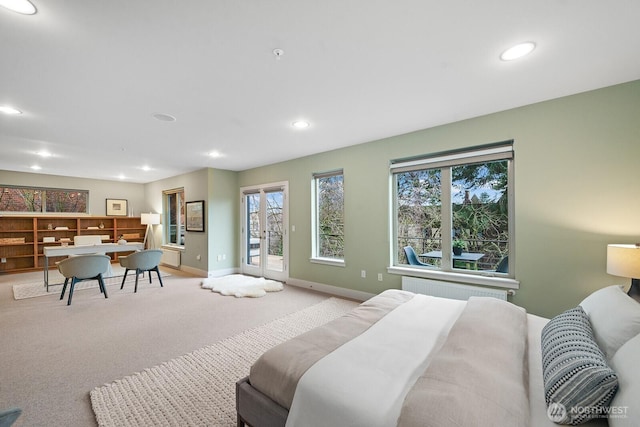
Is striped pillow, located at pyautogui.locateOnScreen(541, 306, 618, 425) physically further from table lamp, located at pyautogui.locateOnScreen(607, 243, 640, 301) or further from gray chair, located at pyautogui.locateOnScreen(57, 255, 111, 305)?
gray chair, located at pyautogui.locateOnScreen(57, 255, 111, 305)

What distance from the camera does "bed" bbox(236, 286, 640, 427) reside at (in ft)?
3.27

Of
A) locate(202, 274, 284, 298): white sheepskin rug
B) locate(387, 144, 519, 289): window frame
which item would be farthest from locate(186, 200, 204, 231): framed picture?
locate(387, 144, 519, 289): window frame

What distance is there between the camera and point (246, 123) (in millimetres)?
3402

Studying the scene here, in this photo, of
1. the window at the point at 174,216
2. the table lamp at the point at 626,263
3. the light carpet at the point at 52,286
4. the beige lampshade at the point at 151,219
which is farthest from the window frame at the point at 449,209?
the beige lampshade at the point at 151,219

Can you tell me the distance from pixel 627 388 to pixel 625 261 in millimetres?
1638

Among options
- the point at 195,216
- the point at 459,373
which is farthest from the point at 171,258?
the point at 459,373

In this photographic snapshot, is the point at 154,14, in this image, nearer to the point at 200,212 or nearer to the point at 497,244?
the point at 497,244

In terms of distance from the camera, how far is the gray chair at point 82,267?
4.00 metres

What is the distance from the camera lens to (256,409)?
1.42m

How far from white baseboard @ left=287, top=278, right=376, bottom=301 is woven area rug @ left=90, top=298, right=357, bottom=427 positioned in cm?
166

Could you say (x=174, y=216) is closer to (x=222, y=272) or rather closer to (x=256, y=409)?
(x=222, y=272)

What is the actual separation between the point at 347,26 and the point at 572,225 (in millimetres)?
2785

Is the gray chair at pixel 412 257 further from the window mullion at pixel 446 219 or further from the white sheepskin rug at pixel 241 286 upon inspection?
the white sheepskin rug at pixel 241 286

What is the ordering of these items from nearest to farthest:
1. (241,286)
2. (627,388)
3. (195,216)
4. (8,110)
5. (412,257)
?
(627,388), (8,110), (412,257), (241,286), (195,216)
